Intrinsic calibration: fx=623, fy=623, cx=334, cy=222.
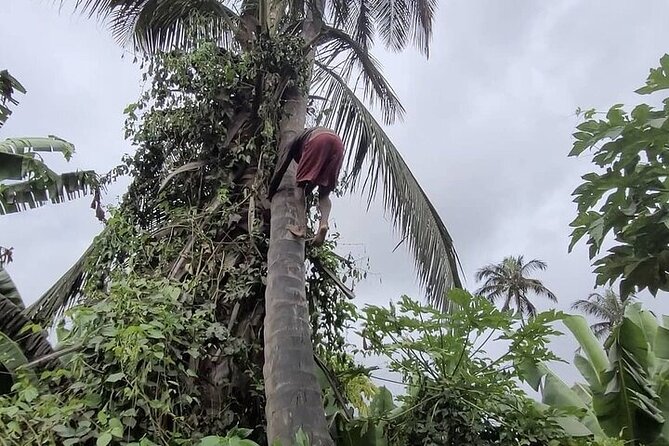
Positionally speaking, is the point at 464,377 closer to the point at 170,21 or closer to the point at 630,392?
the point at 630,392

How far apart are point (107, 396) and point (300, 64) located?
3.12 metres

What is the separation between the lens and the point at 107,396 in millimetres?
3299

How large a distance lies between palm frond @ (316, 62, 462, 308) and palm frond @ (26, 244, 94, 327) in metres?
2.59

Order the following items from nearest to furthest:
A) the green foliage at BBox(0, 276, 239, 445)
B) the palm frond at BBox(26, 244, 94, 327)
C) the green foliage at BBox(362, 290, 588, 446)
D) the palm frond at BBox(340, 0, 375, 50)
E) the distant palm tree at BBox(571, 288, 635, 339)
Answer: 1. the green foliage at BBox(0, 276, 239, 445)
2. the green foliage at BBox(362, 290, 588, 446)
3. the palm frond at BBox(26, 244, 94, 327)
4. the palm frond at BBox(340, 0, 375, 50)
5. the distant palm tree at BBox(571, 288, 635, 339)

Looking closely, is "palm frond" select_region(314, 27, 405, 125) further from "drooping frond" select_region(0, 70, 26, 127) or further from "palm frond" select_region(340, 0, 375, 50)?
"drooping frond" select_region(0, 70, 26, 127)

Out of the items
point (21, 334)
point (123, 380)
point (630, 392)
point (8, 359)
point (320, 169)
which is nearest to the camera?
point (123, 380)

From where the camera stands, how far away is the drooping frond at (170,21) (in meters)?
5.79

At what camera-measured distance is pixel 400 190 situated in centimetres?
578

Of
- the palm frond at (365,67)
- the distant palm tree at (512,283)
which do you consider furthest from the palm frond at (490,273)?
the palm frond at (365,67)

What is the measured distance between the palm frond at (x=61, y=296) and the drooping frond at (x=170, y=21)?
2.28 metres

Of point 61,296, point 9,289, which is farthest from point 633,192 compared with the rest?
point 9,289

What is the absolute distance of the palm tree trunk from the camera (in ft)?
8.60

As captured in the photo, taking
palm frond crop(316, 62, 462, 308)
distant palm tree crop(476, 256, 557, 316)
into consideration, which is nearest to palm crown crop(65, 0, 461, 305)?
palm frond crop(316, 62, 462, 308)

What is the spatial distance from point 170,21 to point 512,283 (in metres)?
26.5
